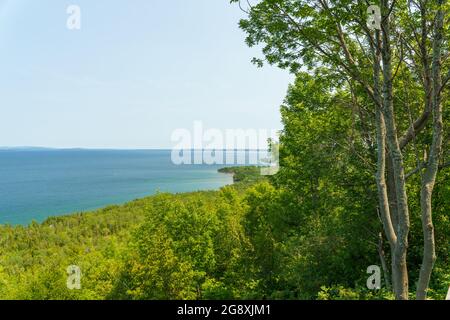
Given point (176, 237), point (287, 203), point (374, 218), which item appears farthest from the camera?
point (176, 237)

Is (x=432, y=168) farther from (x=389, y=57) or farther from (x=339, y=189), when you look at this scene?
(x=339, y=189)

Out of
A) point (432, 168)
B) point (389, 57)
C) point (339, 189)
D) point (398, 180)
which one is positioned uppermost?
point (389, 57)

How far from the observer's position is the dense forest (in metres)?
4.97

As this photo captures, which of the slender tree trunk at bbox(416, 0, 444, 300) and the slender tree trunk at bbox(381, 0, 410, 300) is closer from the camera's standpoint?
the slender tree trunk at bbox(416, 0, 444, 300)

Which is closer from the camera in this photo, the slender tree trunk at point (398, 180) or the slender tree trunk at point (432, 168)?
the slender tree trunk at point (432, 168)

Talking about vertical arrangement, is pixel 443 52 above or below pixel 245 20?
below

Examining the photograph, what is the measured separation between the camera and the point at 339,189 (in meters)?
11.1

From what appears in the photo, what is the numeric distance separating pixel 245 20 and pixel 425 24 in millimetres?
3003

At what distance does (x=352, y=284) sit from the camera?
1013cm

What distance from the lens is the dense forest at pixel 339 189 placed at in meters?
4.97

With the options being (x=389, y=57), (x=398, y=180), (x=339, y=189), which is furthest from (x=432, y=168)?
(x=339, y=189)
